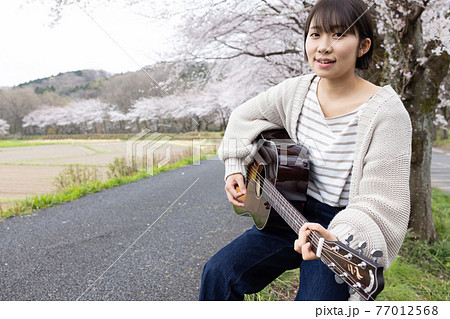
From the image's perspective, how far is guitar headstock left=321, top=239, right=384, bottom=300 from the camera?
2.71 feet

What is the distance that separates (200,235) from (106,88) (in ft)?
19.3

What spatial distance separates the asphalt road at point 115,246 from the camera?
2.71 meters

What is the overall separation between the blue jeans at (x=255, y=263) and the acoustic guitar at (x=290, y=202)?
0.07 m

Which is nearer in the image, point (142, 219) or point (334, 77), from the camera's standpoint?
point (334, 77)

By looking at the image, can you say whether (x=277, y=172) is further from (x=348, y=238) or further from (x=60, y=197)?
(x=60, y=197)

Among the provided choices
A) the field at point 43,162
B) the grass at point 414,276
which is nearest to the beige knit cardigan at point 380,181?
the grass at point 414,276

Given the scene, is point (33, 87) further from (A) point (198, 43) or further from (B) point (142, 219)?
(B) point (142, 219)

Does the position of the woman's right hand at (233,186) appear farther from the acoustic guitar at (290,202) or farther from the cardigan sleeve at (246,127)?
the acoustic guitar at (290,202)

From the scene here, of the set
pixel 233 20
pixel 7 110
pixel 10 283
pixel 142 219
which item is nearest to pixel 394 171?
pixel 10 283

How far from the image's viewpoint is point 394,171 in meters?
1.00

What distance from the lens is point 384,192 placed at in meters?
1.00

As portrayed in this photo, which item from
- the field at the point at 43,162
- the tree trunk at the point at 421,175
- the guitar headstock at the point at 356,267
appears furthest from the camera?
the field at the point at 43,162

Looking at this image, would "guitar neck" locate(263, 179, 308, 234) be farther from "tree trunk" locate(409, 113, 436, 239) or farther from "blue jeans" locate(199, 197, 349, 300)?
"tree trunk" locate(409, 113, 436, 239)

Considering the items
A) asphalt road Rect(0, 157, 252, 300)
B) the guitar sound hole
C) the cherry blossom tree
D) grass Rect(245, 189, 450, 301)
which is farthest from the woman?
the cherry blossom tree
